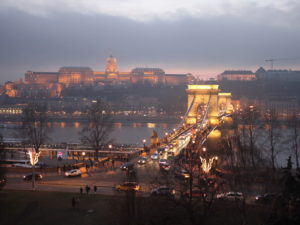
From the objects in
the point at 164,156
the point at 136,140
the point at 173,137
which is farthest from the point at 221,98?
the point at 164,156

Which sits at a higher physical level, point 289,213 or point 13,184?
point 289,213

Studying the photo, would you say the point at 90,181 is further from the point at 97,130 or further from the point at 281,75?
the point at 281,75

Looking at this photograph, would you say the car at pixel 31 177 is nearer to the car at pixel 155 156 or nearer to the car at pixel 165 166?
the car at pixel 165 166

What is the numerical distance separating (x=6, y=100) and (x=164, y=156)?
4938 cm

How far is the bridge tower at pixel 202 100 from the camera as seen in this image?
24172mm

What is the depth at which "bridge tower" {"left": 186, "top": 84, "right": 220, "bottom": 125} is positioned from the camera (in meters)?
24.2

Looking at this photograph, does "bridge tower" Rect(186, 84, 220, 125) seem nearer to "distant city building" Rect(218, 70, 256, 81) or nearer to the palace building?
"distant city building" Rect(218, 70, 256, 81)

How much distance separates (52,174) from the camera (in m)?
9.38

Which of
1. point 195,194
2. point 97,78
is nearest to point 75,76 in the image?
point 97,78

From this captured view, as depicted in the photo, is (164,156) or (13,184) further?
(164,156)

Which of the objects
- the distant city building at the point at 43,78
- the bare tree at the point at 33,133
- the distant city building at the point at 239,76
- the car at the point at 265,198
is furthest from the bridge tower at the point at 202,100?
the distant city building at the point at 43,78

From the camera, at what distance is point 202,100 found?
25.7 m

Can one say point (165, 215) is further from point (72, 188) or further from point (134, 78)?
point (134, 78)

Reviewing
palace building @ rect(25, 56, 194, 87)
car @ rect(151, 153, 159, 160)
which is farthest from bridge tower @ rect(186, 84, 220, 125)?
palace building @ rect(25, 56, 194, 87)
